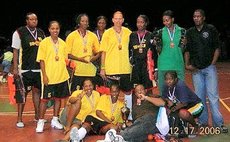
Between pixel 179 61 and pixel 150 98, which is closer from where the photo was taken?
pixel 150 98

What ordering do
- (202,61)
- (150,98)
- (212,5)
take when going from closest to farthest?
(150,98)
(202,61)
(212,5)

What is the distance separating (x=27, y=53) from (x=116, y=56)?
5.14 feet

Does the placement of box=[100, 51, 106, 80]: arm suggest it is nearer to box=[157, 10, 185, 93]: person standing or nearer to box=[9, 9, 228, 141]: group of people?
box=[9, 9, 228, 141]: group of people

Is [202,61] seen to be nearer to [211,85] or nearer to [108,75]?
[211,85]

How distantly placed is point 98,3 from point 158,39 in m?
20.2

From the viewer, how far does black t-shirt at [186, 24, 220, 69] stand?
22.0ft

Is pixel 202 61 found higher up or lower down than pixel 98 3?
lower down

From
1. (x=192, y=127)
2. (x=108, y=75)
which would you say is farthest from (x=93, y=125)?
(x=192, y=127)

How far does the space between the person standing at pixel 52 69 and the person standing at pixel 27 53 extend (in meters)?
0.39

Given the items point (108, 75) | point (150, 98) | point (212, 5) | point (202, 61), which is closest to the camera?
point (150, 98)

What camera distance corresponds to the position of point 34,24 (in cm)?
743

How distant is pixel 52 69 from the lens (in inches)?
277

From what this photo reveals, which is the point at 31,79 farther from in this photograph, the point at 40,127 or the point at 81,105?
the point at 81,105

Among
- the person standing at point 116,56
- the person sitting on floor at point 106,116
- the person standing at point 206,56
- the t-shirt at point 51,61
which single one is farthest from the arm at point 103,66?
the person standing at point 206,56
